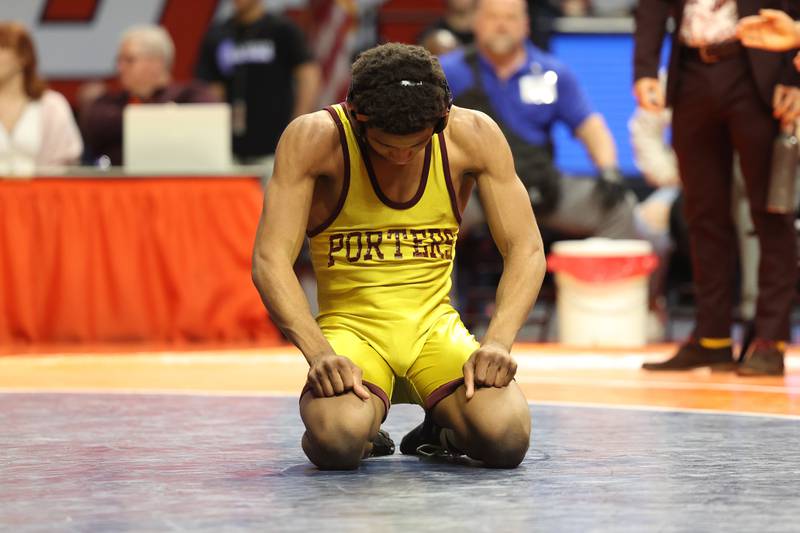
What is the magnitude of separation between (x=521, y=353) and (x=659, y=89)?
1.52 m

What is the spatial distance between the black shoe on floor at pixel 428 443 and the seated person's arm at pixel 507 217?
34 centimetres

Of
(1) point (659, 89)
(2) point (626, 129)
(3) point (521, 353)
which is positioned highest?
(1) point (659, 89)

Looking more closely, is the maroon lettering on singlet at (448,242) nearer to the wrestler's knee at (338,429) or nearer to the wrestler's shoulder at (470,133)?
the wrestler's shoulder at (470,133)

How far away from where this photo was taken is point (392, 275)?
3.62m

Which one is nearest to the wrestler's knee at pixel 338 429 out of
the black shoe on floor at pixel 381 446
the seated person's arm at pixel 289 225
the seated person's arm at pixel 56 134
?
the seated person's arm at pixel 289 225

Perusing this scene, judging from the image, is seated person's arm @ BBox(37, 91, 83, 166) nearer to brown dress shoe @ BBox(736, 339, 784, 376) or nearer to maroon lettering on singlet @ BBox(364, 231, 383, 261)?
brown dress shoe @ BBox(736, 339, 784, 376)

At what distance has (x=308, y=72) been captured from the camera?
8906 mm

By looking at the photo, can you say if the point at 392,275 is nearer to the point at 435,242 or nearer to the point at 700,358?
the point at 435,242

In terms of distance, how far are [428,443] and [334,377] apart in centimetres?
47

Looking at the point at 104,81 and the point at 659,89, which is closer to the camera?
the point at 659,89

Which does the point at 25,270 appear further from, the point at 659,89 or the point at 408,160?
the point at 408,160

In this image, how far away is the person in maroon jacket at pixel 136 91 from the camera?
7910mm

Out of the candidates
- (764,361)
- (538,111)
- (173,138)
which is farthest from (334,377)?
(538,111)

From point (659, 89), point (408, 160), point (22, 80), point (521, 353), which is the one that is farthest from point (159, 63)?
Result: point (408, 160)
